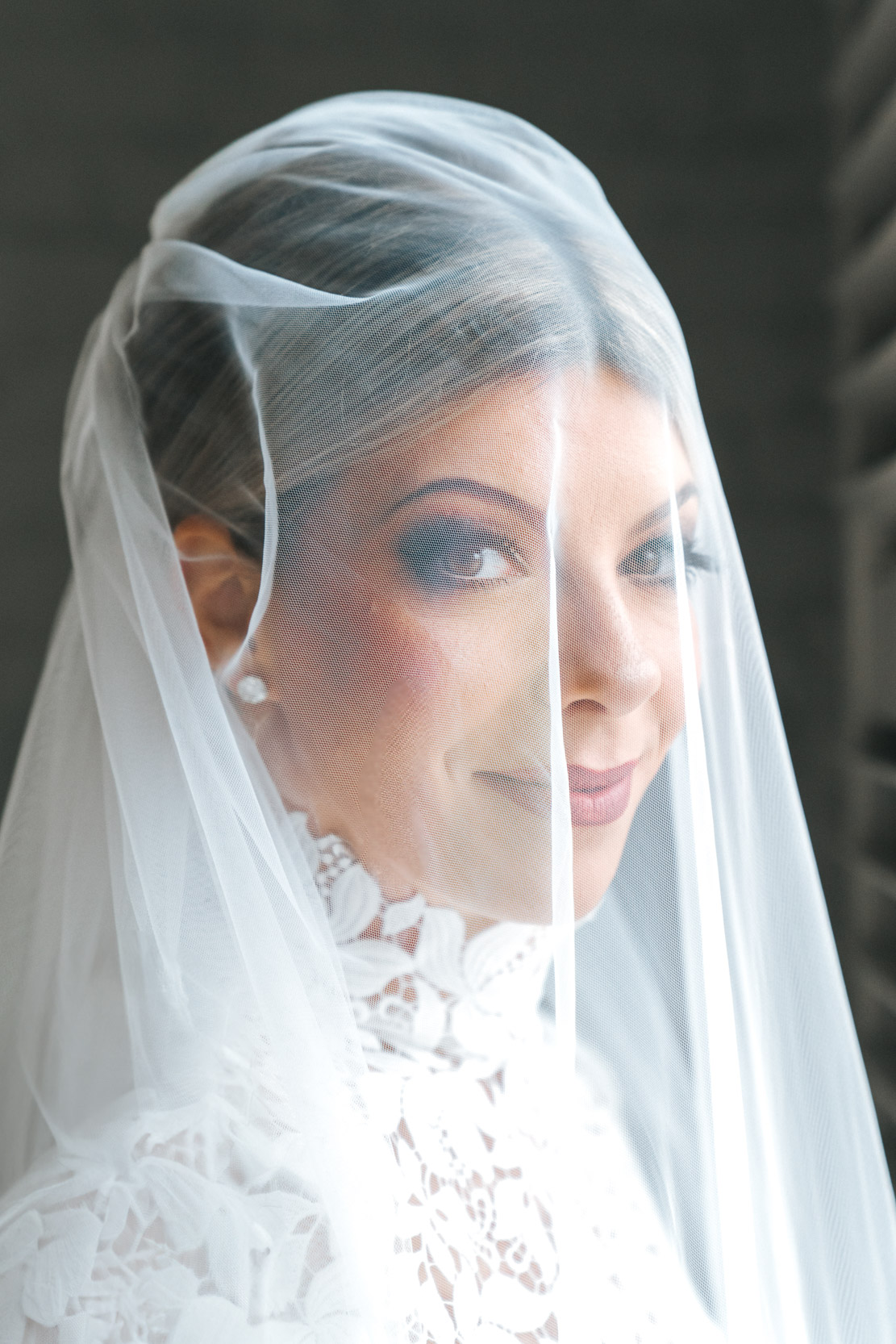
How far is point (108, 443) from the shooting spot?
30.8 inches

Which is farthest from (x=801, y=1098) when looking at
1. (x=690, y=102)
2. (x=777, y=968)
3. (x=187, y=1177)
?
(x=690, y=102)

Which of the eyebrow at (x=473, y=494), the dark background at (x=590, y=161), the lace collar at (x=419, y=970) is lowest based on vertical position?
the lace collar at (x=419, y=970)

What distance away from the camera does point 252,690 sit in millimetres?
756

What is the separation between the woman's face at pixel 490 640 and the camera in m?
0.69

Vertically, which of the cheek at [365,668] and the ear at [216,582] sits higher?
the ear at [216,582]

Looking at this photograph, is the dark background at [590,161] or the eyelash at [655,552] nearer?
the eyelash at [655,552]

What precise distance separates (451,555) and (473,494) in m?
0.04

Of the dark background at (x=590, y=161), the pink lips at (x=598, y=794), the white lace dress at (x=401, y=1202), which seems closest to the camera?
the white lace dress at (x=401, y=1202)

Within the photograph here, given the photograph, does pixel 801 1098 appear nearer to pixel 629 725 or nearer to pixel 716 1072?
pixel 716 1072

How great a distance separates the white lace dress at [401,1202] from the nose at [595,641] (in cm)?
20

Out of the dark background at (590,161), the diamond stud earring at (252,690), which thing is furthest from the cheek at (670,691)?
the dark background at (590,161)

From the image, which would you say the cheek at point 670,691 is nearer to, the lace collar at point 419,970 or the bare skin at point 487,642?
the bare skin at point 487,642

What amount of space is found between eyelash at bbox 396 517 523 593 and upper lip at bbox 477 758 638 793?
0.40 feet

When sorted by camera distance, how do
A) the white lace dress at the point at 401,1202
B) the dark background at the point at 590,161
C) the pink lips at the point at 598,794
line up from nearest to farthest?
1. the white lace dress at the point at 401,1202
2. the pink lips at the point at 598,794
3. the dark background at the point at 590,161
